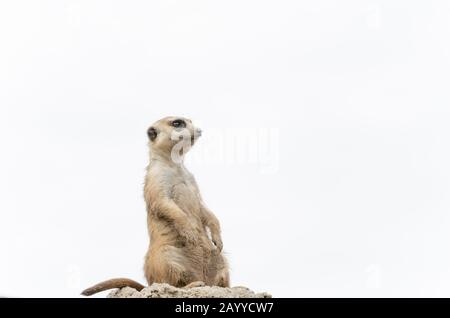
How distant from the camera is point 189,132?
7.90 metres

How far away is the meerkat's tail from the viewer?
714cm

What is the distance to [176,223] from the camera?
7609 millimetres

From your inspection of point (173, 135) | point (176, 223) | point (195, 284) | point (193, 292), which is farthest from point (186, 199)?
point (193, 292)

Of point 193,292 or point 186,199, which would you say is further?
point 186,199

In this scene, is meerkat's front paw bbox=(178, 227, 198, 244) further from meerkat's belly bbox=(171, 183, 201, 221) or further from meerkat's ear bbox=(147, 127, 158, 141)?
meerkat's ear bbox=(147, 127, 158, 141)

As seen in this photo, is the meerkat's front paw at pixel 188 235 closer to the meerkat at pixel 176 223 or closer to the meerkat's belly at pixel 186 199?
the meerkat at pixel 176 223

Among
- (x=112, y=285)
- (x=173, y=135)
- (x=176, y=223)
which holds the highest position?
(x=173, y=135)

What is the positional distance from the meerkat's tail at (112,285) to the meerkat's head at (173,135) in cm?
145

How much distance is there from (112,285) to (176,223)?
86 cm

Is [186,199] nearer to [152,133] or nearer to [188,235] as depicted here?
[188,235]
